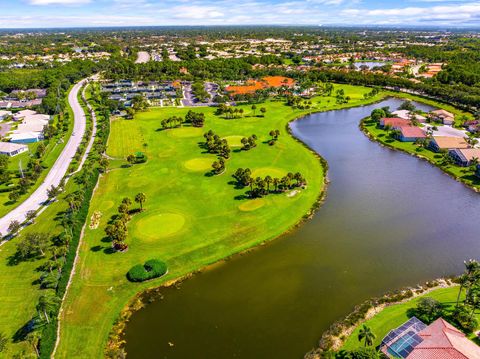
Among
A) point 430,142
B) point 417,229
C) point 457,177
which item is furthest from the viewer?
point 430,142

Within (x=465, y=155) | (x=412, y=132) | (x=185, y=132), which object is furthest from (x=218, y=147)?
(x=465, y=155)

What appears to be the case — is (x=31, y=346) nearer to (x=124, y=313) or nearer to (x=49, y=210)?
(x=124, y=313)

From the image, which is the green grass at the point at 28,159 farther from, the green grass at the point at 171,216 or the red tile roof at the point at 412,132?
the red tile roof at the point at 412,132

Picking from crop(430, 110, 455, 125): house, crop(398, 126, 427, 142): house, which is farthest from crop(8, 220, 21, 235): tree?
crop(430, 110, 455, 125): house

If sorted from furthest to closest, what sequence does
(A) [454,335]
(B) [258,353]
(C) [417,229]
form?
(C) [417,229]
(B) [258,353]
(A) [454,335]

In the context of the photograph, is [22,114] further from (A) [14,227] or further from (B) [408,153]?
(B) [408,153]

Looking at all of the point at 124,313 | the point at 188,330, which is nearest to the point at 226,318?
the point at 188,330

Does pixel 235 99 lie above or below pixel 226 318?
above

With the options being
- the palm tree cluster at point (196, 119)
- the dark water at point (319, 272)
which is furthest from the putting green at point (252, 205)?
the palm tree cluster at point (196, 119)
